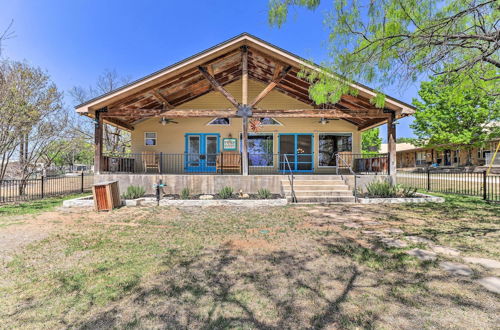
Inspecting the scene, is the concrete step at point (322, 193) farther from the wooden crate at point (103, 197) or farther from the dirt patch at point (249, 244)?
the wooden crate at point (103, 197)

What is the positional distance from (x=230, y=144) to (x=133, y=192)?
5.69 meters

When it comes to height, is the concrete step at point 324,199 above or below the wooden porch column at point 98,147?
below

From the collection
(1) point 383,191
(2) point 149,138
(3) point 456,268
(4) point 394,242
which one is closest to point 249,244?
(4) point 394,242

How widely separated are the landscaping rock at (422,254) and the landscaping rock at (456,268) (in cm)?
21

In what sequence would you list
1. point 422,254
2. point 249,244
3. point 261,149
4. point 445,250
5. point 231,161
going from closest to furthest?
point 422,254 → point 445,250 → point 249,244 → point 231,161 → point 261,149

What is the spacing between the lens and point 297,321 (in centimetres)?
211

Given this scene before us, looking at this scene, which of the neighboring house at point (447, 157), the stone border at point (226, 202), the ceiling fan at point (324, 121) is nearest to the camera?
the stone border at point (226, 202)

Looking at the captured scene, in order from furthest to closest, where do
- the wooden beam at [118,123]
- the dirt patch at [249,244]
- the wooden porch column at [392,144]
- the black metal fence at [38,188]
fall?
the wooden beam at [118,123]
the black metal fence at [38,188]
the wooden porch column at [392,144]
the dirt patch at [249,244]

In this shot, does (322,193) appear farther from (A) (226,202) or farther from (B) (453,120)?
(B) (453,120)

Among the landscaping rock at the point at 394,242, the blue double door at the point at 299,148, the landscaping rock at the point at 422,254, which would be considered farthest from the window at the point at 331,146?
the landscaping rock at the point at 422,254

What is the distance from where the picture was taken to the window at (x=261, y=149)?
42.7 ft

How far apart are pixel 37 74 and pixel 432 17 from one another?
41.0 ft

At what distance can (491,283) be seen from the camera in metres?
2.71

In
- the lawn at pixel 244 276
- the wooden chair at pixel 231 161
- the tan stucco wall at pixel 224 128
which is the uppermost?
the tan stucco wall at pixel 224 128
